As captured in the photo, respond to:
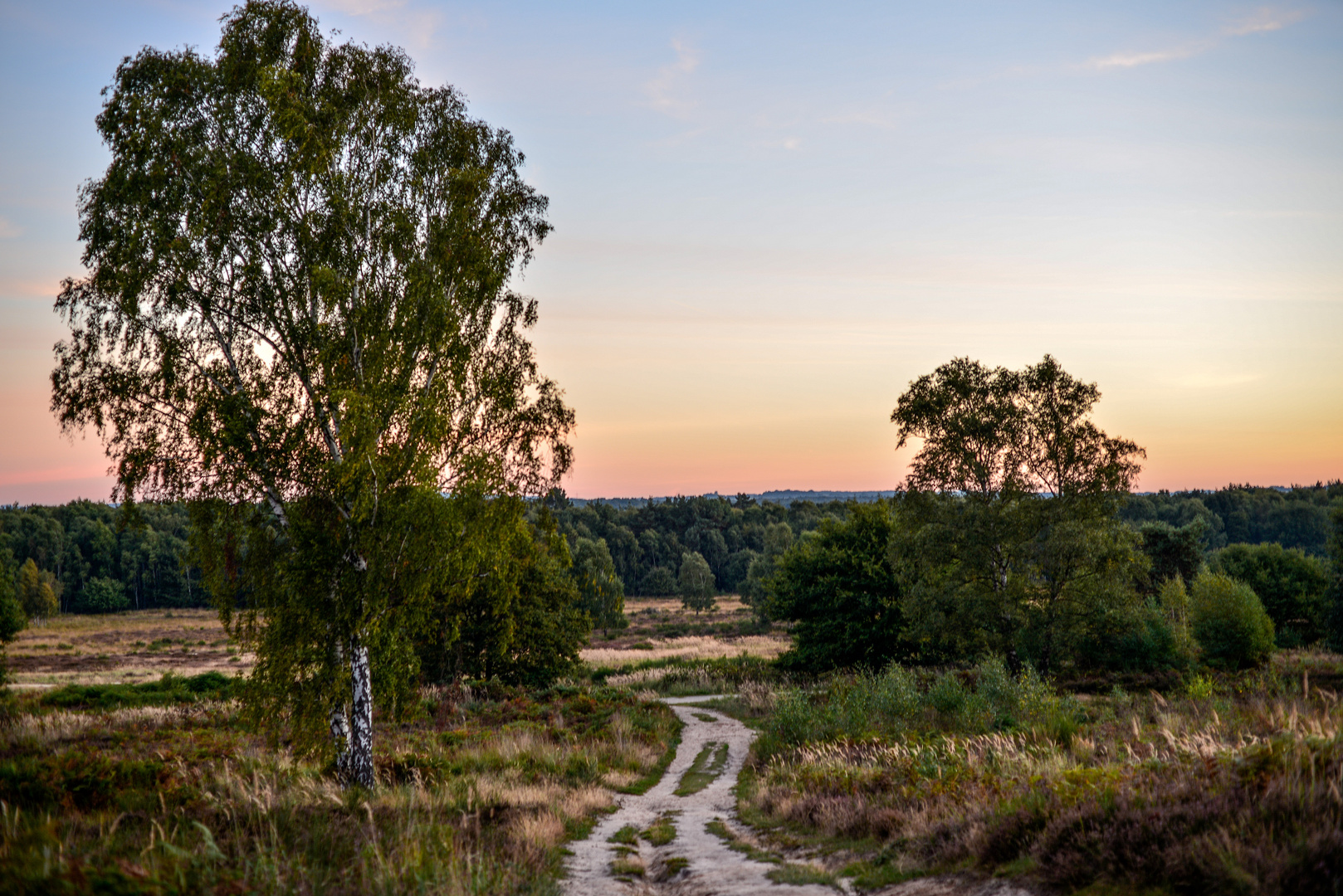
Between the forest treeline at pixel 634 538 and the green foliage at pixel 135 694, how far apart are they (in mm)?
74987

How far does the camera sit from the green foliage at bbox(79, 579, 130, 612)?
4660 inches

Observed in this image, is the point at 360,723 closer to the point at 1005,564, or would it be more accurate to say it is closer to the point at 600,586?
the point at 1005,564

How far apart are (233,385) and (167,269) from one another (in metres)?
2.24

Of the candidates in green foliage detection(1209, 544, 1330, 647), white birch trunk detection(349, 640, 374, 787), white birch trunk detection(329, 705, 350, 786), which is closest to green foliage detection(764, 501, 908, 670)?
white birch trunk detection(349, 640, 374, 787)

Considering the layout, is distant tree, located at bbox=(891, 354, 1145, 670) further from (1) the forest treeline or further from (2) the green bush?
(1) the forest treeline

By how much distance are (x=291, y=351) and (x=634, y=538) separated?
13342 cm

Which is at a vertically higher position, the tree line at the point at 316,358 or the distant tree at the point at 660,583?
the tree line at the point at 316,358

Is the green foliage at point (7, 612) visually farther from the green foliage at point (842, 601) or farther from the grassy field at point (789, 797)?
the green foliage at point (842, 601)

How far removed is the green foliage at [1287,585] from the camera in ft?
169

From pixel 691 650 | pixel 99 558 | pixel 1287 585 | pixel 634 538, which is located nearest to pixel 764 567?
pixel 691 650

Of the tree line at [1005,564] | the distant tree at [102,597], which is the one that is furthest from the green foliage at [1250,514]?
the distant tree at [102,597]

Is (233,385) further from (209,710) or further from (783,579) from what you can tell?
(783,579)

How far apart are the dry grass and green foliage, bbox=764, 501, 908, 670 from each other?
9131 millimetres

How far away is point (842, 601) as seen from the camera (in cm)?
Answer: 3612
